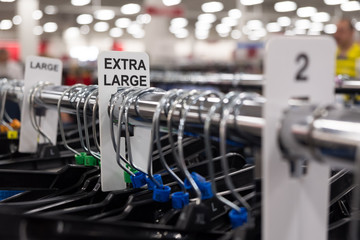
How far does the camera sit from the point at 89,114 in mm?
1130

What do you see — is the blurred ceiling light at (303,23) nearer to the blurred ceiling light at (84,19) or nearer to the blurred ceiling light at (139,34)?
the blurred ceiling light at (139,34)

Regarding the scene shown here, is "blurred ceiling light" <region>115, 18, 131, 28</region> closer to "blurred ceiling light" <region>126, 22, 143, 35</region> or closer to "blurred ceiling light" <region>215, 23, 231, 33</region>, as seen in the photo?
"blurred ceiling light" <region>126, 22, 143, 35</region>

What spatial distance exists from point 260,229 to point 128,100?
381 millimetres

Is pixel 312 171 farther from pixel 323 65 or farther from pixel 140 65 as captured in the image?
pixel 140 65

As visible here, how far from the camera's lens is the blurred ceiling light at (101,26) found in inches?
858

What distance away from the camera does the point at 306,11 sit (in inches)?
672

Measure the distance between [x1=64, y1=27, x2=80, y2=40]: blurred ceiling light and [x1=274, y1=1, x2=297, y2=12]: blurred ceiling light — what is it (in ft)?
35.0

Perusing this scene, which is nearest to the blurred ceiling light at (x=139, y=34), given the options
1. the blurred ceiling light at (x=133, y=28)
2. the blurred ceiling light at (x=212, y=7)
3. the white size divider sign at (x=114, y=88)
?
the blurred ceiling light at (x=133, y=28)

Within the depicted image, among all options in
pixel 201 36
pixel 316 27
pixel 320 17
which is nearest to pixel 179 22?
pixel 201 36

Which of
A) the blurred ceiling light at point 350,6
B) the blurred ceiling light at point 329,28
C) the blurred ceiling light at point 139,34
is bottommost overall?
the blurred ceiling light at point 350,6

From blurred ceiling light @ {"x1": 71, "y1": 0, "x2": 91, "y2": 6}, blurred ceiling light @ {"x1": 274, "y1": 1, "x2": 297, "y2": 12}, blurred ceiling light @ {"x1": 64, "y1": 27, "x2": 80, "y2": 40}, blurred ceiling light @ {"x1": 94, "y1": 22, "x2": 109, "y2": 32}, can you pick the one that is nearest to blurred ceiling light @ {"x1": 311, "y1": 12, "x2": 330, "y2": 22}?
blurred ceiling light @ {"x1": 274, "y1": 1, "x2": 297, "y2": 12}

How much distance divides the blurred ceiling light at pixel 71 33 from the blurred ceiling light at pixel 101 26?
3.23 feet

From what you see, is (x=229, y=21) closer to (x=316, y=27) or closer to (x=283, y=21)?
(x=283, y=21)

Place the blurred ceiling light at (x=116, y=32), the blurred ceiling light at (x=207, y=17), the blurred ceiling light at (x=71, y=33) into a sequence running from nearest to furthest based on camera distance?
the blurred ceiling light at (x=207, y=17) < the blurred ceiling light at (x=71, y=33) < the blurred ceiling light at (x=116, y=32)
